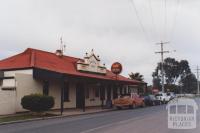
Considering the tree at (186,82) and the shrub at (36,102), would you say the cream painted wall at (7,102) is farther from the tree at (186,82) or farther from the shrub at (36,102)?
the tree at (186,82)

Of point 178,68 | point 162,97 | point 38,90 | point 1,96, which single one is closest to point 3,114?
point 1,96

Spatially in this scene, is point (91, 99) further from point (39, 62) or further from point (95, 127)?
point (95, 127)

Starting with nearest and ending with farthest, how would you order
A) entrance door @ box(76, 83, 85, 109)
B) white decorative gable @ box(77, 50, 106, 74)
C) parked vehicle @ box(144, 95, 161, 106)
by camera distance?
entrance door @ box(76, 83, 85, 109)
white decorative gable @ box(77, 50, 106, 74)
parked vehicle @ box(144, 95, 161, 106)

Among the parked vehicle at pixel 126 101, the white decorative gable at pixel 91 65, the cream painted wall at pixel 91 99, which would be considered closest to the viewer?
the parked vehicle at pixel 126 101

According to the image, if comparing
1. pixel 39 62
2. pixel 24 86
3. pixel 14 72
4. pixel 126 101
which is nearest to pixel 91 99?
pixel 126 101

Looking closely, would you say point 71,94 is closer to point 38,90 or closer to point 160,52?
point 38,90

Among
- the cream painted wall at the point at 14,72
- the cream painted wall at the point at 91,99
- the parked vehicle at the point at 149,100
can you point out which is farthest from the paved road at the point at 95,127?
the parked vehicle at the point at 149,100

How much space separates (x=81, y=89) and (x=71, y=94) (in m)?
2.31

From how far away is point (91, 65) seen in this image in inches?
1656

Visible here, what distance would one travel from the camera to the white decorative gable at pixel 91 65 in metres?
39.8

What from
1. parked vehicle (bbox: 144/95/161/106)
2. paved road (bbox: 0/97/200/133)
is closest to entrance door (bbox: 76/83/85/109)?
parked vehicle (bbox: 144/95/161/106)

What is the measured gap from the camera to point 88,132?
14648 mm

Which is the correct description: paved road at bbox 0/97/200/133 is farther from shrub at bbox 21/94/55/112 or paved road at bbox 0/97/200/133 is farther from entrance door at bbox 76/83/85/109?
entrance door at bbox 76/83/85/109

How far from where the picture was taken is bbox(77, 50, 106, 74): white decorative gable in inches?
1568
